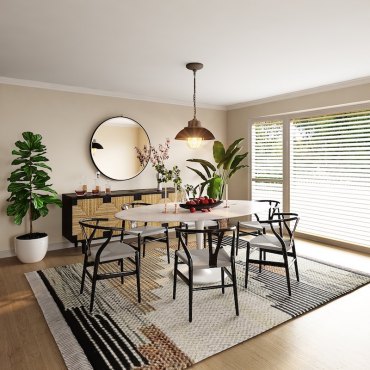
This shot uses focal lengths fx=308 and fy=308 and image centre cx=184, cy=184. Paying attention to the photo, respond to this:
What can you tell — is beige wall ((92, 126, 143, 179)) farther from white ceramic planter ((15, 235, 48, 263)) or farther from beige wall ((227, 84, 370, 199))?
beige wall ((227, 84, 370, 199))

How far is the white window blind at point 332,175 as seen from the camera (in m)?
4.36

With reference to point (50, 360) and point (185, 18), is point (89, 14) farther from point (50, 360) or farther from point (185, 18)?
point (50, 360)

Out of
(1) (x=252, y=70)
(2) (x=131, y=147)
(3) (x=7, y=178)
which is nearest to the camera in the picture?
(1) (x=252, y=70)

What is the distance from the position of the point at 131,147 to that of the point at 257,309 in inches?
130

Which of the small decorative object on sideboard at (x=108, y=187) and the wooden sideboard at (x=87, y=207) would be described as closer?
the wooden sideboard at (x=87, y=207)

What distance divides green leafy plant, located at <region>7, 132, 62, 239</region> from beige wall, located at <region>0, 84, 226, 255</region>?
30 centimetres

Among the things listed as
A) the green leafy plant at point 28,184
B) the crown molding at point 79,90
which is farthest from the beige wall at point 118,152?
the green leafy plant at point 28,184

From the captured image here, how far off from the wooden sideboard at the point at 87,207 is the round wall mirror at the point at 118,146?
472 millimetres

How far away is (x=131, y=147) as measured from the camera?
16.7 feet

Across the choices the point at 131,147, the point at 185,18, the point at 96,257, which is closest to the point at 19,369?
the point at 96,257

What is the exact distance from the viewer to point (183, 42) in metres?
2.88

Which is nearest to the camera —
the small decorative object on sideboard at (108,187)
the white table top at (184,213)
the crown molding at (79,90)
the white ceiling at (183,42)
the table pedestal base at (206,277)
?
the white ceiling at (183,42)

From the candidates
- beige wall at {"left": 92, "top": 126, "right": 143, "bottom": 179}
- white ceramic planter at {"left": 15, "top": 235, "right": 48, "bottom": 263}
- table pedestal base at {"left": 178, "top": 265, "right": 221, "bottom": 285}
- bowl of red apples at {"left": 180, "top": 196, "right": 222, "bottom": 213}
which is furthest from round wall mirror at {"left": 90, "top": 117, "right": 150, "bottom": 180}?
table pedestal base at {"left": 178, "top": 265, "right": 221, "bottom": 285}

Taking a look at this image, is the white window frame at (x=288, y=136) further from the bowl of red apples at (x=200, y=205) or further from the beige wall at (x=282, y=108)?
the bowl of red apples at (x=200, y=205)
